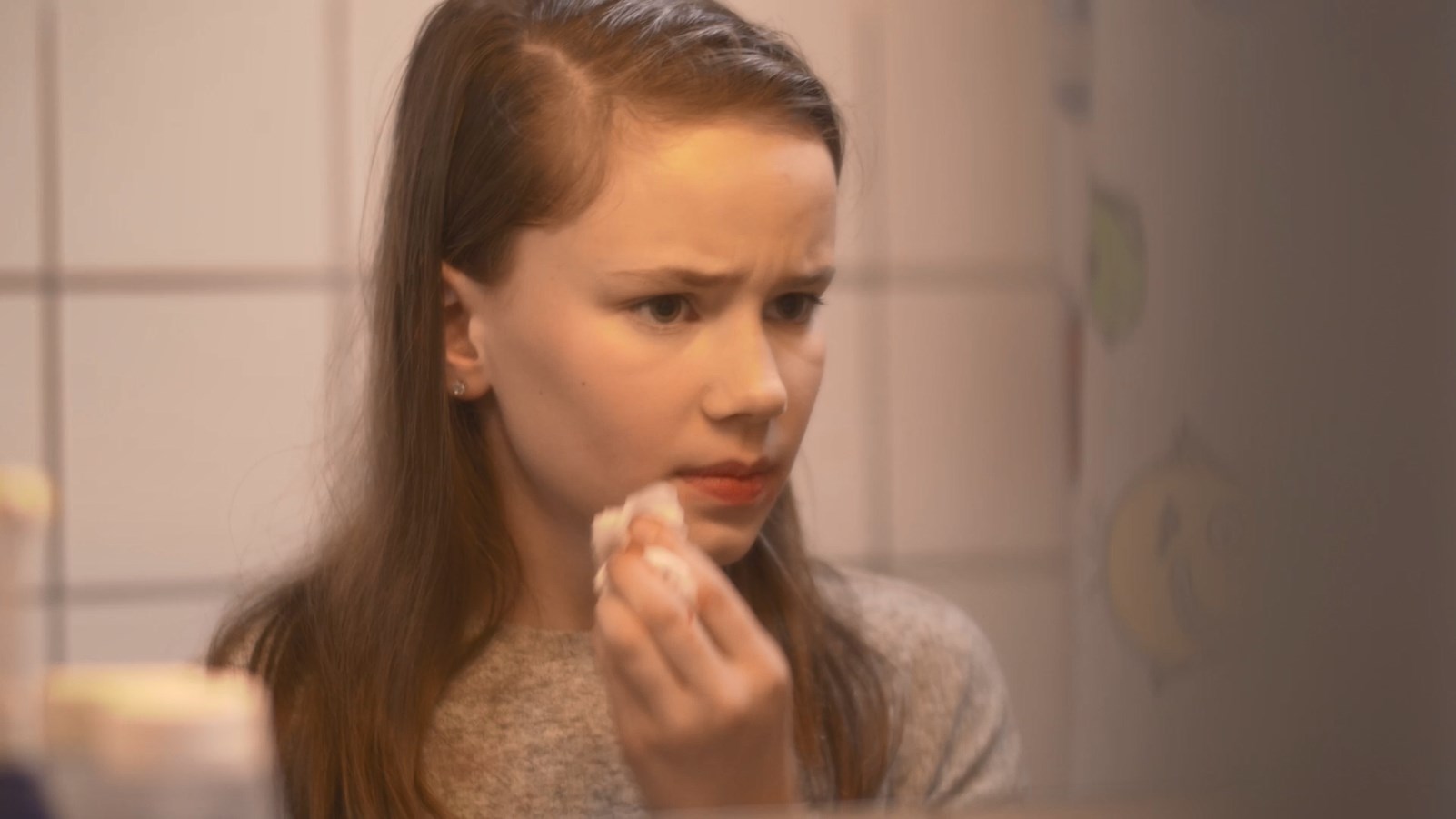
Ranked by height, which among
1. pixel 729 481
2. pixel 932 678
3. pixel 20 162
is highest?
pixel 20 162

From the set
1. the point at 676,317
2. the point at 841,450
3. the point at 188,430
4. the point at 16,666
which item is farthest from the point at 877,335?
the point at 16,666

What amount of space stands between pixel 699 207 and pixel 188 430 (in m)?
0.23

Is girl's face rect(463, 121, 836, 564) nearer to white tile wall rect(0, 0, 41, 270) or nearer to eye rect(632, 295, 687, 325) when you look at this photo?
eye rect(632, 295, 687, 325)

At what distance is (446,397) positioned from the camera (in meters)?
0.57

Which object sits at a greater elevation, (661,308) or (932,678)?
(661,308)

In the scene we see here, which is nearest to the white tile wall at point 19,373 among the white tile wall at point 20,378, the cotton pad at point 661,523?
the white tile wall at point 20,378

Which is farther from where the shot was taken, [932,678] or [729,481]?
[932,678]

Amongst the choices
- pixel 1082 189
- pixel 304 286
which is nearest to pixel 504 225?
pixel 304 286

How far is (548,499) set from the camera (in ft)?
1.85

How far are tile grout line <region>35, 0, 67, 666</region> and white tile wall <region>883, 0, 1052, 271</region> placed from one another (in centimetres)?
33

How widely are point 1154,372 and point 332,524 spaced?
0.34 meters

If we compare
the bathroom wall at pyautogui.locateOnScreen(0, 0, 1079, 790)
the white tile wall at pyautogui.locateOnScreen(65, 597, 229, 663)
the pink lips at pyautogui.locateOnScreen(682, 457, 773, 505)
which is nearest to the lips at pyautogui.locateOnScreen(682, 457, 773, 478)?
the pink lips at pyautogui.locateOnScreen(682, 457, 773, 505)

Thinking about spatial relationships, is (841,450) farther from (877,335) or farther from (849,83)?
(849,83)

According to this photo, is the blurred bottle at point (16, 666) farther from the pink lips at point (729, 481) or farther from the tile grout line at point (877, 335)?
the tile grout line at point (877, 335)
